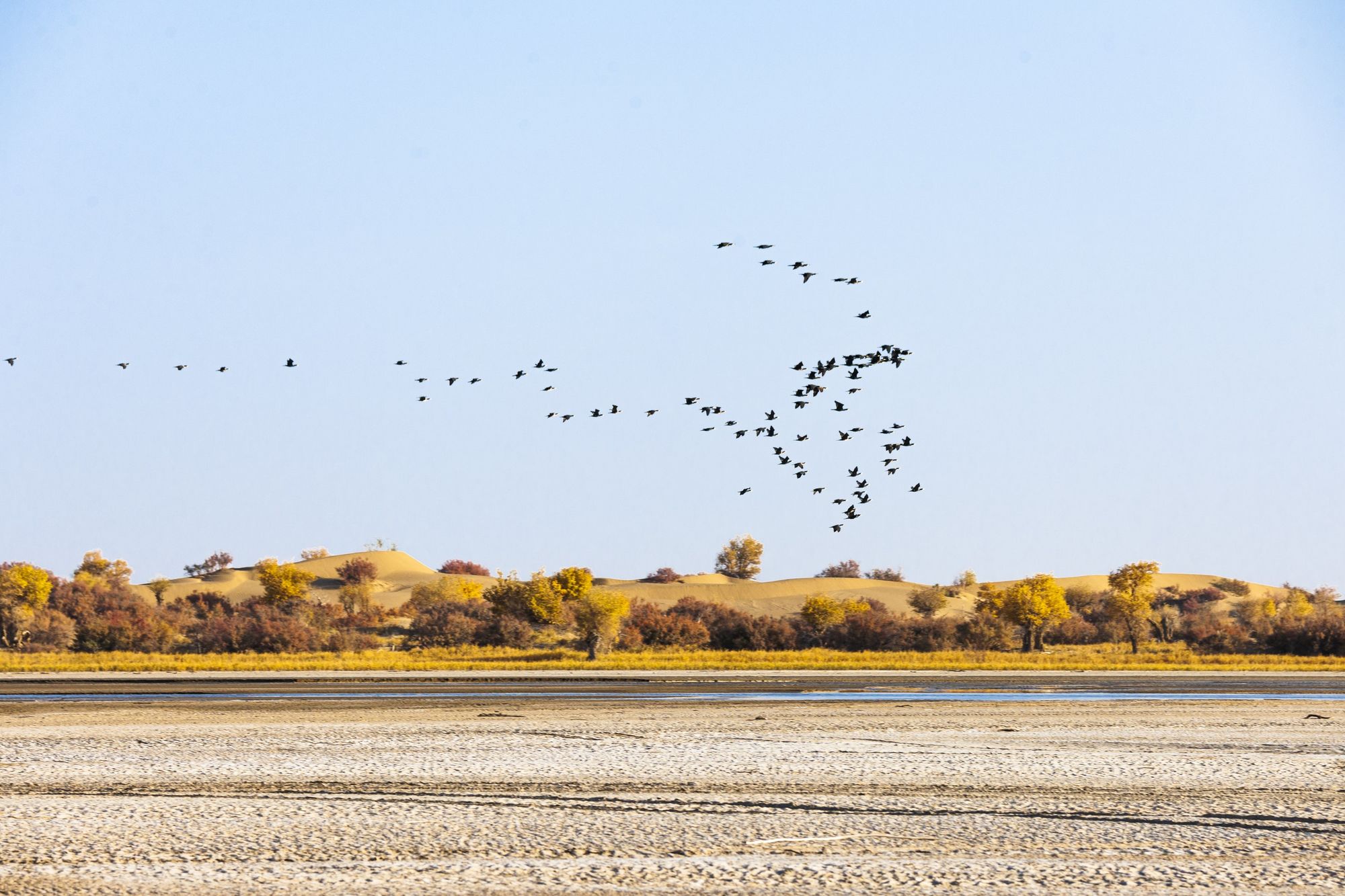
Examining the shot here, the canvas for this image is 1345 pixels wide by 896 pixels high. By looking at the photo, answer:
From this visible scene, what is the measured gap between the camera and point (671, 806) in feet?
49.7

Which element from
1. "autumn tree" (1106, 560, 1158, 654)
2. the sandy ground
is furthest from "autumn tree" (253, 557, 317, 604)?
the sandy ground

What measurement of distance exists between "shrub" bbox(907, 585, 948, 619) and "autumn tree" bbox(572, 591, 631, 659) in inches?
1697

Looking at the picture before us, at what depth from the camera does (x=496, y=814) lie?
47.9 feet

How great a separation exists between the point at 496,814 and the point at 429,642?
61.4m

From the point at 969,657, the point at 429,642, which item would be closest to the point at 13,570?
the point at 429,642

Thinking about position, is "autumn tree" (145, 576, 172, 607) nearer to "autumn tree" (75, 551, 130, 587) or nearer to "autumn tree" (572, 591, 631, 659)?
"autumn tree" (75, 551, 130, 587)

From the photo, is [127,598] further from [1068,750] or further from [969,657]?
[1068,750]

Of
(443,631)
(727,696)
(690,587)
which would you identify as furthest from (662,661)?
(690,587)

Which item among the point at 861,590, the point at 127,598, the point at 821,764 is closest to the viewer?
the point at 821,764

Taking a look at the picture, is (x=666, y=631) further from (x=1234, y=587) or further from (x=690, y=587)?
(x=1234, y=587)

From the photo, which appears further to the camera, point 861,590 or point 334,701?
point 861,590

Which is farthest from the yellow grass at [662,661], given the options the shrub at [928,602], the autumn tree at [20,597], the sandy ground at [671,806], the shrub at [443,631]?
the shrub at [928,602]

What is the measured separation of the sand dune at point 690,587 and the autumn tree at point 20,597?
32.9m

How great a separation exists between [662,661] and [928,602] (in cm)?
5374
